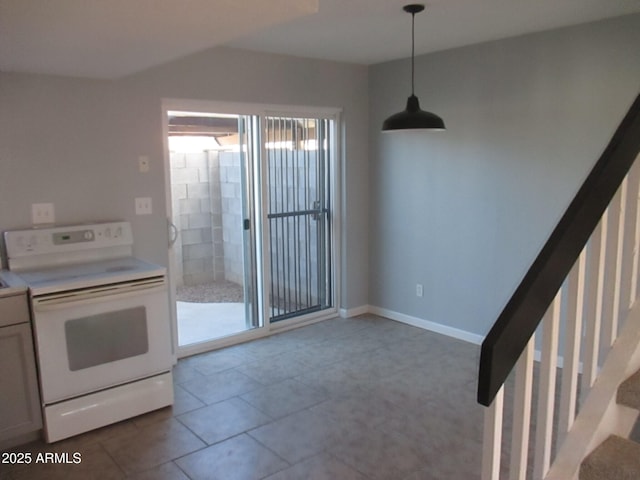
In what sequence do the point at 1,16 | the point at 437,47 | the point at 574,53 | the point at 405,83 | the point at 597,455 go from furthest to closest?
the point at 405,83 → the point at 437,47 → the point at 574,53 → the point at 1,16 → the point at 597,455

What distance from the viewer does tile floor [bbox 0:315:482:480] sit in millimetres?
2660

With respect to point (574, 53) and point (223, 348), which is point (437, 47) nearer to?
point (574, 53)

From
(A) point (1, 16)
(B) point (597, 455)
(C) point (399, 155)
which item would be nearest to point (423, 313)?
(C) point (399, 155)

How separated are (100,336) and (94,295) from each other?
0.25m

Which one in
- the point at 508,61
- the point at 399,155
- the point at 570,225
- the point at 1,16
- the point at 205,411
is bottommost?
the point at 205,411

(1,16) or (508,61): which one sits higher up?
(508,61)

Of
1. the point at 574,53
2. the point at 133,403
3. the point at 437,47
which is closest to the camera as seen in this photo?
the point at 133,403

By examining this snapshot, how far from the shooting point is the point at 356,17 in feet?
10.5

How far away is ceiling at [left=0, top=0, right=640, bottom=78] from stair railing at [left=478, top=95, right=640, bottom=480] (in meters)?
1.18

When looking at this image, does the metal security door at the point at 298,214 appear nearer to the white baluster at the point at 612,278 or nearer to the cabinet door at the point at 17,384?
the cabinet door at the point at 17,384

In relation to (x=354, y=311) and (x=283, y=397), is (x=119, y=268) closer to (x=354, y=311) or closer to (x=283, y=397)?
(x=283, y=397)

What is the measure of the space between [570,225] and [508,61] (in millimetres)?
2919

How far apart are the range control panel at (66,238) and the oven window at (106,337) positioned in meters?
0.62

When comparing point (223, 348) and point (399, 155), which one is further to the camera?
point (399, 155)
